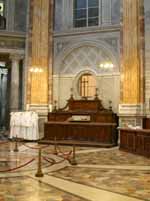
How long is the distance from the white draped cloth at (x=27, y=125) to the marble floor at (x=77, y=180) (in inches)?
232

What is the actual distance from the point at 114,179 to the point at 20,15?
13660 mm

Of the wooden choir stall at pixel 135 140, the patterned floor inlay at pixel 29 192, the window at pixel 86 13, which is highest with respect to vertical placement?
the window at pixel 86 13

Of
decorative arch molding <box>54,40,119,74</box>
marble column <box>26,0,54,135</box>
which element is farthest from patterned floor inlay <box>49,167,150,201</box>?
decorative arch molding <box>54,40,119,74</box>

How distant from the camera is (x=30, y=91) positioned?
17.3 meters

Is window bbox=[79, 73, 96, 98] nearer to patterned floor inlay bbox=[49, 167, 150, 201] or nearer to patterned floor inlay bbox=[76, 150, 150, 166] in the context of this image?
patterned floor inlay bbox=[76, 150, 150, 166]

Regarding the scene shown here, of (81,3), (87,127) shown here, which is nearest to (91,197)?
(87,127)

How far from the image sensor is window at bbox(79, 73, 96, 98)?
56.8 feet

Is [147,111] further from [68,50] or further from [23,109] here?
[23,109]

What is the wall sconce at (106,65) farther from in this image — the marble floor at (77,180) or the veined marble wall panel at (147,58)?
the marble floor at (77,180)

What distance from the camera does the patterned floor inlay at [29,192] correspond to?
5637mm

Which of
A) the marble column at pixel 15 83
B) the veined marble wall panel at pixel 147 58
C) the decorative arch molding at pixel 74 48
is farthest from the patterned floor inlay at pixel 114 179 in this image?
the marble column at pixel 15 83

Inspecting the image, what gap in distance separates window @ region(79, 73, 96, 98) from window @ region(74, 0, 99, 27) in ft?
9.16

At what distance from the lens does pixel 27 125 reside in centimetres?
1634

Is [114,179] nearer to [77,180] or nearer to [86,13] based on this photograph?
[77,180]
